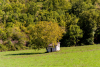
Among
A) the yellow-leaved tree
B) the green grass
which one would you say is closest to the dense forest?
the yellow-leaved tree

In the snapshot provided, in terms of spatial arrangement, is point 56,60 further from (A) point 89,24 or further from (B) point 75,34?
(A) point 89,24

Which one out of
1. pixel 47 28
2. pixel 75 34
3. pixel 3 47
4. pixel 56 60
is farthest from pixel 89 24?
pixel 56 60

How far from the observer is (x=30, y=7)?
102312 millimetres

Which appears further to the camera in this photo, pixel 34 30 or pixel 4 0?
pixel 4 0

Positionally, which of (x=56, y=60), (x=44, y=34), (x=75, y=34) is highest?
(x=44, y=34)

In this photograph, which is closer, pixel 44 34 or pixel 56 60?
pixel 56 60

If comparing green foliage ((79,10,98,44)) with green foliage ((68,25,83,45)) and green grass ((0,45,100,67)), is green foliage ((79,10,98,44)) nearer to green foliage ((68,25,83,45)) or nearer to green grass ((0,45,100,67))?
green foliage ((68,25,83,45))

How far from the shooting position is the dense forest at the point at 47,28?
4519 cm

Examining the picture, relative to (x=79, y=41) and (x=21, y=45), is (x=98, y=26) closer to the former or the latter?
(x=79, y=41)

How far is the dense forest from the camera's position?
45188 millimetres

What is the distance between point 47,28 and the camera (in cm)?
4491

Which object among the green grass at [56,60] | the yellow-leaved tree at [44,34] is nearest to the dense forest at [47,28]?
the yellow-leaved tree at [44,34]

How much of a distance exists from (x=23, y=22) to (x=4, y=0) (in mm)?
36345

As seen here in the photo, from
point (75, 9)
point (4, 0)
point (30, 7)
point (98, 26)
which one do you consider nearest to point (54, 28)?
point (98, 26)
